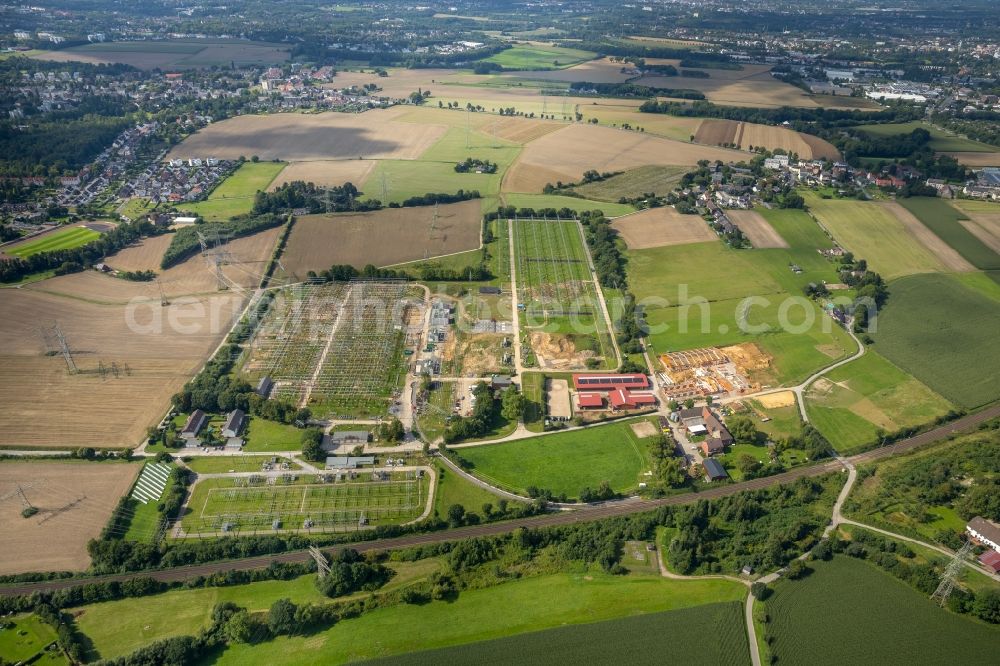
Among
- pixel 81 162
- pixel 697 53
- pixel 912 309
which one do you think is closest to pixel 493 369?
pixel 912 309

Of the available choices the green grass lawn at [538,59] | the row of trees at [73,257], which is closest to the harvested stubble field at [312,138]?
the row of trees at [73,257]

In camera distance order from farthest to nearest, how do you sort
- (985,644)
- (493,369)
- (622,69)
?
(622,69) → (493,369) → (985,644)

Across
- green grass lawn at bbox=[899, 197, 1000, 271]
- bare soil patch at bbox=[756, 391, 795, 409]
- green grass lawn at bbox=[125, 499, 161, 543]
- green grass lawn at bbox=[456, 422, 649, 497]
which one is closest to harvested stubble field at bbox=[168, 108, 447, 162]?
green grass lawn at bbox=[456, 422, 649, 497]

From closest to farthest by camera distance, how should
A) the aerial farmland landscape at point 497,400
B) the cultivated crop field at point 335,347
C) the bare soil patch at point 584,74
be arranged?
1. the aerial farmland landscape at point 497,400
2. the cultivated crop field at point 335,347
3. the bare soil patch at point 584,74

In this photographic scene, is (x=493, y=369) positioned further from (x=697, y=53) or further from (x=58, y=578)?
(x=697, y=53)

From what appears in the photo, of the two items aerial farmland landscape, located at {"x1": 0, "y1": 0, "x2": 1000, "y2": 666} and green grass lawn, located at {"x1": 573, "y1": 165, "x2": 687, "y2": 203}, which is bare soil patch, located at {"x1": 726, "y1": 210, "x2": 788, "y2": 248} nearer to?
aerial farmland landscape, located at {"x1": 0, "y1": 0, "x2": 1000, "y2": 666}

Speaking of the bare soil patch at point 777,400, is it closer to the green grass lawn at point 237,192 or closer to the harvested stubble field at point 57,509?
the harvested stubble field at point 57,509
